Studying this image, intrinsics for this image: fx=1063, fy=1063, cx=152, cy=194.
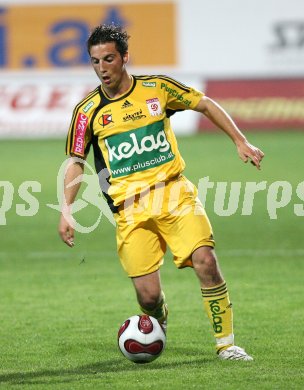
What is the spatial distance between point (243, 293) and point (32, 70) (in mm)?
21192

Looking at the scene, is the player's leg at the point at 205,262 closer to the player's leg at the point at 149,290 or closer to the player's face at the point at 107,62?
the player's leg at the point at 149,290

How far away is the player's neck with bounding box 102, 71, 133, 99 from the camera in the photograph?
7.34 m

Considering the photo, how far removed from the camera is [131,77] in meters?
7.46

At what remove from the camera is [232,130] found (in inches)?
283

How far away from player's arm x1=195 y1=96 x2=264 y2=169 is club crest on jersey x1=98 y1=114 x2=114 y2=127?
2.01ft

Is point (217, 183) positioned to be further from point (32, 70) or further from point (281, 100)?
point (32, 70)

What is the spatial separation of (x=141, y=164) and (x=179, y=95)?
1.84 ft

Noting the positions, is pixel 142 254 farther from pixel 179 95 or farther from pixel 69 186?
pixel 179 95

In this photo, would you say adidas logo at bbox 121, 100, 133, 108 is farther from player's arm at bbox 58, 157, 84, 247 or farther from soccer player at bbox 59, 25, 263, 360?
player's arm at bbox 58, 157, 84, 247

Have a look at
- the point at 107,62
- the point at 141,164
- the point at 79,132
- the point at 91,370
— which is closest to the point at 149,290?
the point at 91,370

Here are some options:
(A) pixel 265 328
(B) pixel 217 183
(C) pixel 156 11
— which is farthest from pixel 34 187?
(C) pixel 156 11

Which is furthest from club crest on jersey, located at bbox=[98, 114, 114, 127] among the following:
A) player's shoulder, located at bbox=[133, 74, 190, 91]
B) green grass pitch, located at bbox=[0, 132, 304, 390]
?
green grass pitch, located at bbox=[0, 132, 304, 390]

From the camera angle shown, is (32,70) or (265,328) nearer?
(265,328)

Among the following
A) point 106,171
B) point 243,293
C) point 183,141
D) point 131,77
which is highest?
point 131,77
